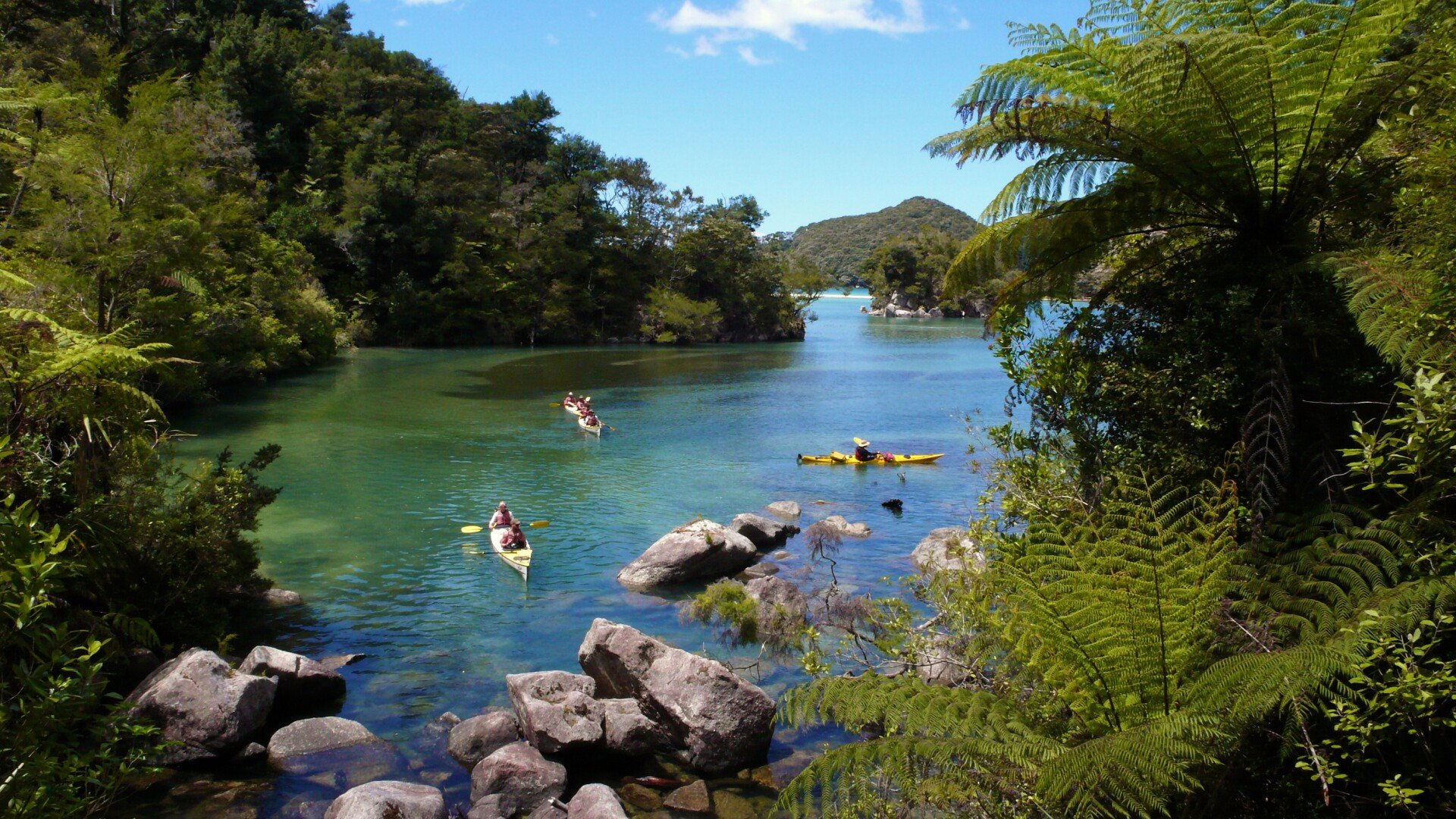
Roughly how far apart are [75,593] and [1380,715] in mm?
9158

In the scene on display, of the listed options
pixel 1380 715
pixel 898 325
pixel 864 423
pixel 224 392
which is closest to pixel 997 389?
pixel 864 423

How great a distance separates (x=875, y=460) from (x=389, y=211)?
38.8m

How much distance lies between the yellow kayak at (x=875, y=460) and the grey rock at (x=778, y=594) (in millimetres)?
10232

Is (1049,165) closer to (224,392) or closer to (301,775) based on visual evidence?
(301,775)

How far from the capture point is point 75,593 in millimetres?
7738

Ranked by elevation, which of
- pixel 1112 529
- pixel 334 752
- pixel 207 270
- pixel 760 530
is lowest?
pixel 334 752

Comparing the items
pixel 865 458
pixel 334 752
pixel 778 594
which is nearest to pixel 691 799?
pixel 334 752

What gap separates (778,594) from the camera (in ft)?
37.5

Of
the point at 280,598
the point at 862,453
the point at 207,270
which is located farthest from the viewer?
the point at 862,453

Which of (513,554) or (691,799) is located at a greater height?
(513,554)

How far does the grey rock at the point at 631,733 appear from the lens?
25.7ft

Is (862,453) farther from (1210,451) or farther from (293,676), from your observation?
(1210,451)

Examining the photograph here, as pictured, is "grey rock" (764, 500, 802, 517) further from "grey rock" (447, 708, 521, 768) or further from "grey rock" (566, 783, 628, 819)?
"grey rock" (566, 783, 628, 819)

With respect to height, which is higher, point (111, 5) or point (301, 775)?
point (111, 5)
